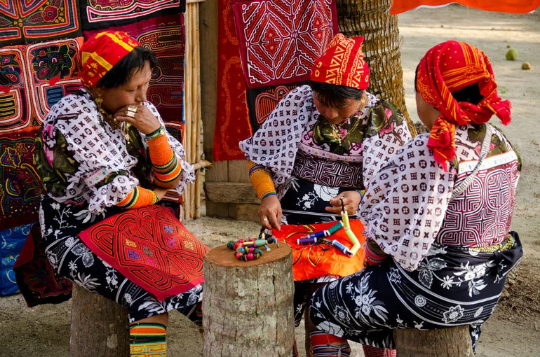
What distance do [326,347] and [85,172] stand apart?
1.42m

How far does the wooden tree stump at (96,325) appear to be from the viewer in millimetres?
3672

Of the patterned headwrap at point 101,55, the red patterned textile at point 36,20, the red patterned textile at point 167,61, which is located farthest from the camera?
the red patterned textile at point 167,61

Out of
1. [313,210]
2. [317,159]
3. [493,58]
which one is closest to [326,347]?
[313,210]

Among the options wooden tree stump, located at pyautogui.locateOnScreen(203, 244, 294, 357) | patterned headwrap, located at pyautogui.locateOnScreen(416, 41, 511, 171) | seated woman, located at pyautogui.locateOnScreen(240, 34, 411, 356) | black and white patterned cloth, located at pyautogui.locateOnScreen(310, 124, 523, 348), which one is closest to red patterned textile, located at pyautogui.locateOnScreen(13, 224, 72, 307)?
seated woman, located at pyautogui.locateOnScreen(240, 34, 411, 356)

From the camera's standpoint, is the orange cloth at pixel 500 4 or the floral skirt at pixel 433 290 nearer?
the floral skirt at pixel 433 290

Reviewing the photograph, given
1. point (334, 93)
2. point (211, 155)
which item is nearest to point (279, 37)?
point (211, 155)

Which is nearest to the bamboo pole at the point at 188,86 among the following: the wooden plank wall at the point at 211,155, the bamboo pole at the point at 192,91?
the bamboo pole at the point at 192,91

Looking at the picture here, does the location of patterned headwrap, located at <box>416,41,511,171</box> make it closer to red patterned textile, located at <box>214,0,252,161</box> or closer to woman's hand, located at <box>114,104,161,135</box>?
woman's hand, located at <box>114,104,161,135</box>

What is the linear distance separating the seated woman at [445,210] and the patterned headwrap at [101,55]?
4.54ft

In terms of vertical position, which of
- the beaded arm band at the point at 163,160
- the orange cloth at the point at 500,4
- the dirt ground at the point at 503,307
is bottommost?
the dirt ground at the point at 503,307

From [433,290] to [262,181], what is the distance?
1290 mm

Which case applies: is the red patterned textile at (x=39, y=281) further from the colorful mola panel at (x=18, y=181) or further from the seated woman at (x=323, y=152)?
the seated woman at (x=323, y=152)

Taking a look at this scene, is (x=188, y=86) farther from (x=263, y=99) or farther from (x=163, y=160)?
(x=163, y=160)

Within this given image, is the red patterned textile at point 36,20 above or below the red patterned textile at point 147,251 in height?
above
